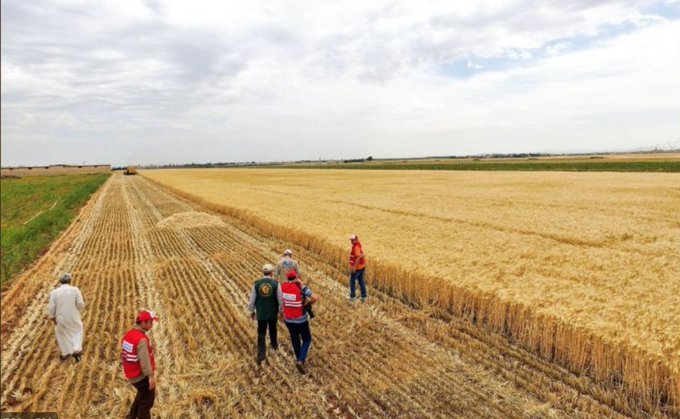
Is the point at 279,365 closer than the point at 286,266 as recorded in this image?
Yes

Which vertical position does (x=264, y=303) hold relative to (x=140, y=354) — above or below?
below

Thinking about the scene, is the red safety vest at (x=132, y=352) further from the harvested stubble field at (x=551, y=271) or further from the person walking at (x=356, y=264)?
the harvested stubble field at (x=551, y=271)

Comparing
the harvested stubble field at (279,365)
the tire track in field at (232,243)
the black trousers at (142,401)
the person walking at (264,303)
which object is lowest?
the harvested stubble field at (279,365)

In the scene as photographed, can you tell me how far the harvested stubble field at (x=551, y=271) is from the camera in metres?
7.84

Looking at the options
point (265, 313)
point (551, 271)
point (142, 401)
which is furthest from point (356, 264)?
point (142, 401)

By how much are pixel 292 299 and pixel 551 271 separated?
348 inches

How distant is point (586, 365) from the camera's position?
8.26m

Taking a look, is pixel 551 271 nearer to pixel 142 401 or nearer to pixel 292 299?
pixel 292 299

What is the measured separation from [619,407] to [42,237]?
93.3ft

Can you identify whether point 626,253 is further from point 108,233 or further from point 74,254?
point 108,233

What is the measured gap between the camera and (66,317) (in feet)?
A: 29.9

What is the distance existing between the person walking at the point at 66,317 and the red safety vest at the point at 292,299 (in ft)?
16.4

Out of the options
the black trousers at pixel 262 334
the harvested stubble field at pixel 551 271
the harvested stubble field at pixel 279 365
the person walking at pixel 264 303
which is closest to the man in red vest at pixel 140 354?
the harvested stubble field at pixel 279 365

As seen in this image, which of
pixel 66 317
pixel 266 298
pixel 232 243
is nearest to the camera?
pixel 266 298
